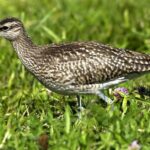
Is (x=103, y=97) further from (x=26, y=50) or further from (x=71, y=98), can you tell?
(x=26, y=50)

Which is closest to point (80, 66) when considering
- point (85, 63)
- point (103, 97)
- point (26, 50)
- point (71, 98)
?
point (85, 63)

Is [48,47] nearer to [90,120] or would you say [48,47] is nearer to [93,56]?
[93,56]

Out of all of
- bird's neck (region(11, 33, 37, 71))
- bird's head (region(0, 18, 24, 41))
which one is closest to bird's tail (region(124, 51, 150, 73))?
bird's neck (region(11, 33, 37, 71))

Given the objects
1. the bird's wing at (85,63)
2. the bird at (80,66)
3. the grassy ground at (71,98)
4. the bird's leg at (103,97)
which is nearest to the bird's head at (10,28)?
the bird at (80,66)

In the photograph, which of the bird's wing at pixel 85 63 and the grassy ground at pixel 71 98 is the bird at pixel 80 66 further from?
the grassy ground at pixel 71 98

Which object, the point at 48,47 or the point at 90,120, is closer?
the point at 90,120

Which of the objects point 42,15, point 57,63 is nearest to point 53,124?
point 57,63

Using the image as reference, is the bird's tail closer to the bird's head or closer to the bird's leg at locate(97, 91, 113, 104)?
the bird's leg at locate(97, 91, 113, 104)
